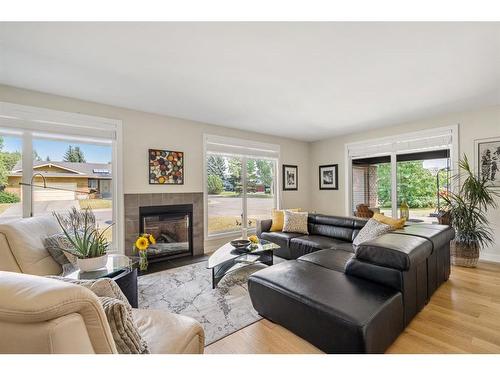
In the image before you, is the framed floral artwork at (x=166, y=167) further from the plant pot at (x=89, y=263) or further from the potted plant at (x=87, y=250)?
the plant pot at (x=89, y=263)

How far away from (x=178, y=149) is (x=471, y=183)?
14.5ft

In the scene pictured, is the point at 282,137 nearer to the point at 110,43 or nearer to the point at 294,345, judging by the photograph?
the point at 110,43

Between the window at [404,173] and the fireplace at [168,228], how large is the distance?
353cm

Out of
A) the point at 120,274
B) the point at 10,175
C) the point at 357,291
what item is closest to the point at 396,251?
the point at 357,291

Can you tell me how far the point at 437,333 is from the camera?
1776 mm

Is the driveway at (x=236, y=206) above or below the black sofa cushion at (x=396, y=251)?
above

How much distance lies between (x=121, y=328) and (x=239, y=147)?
13.0ft

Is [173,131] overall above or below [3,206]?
above

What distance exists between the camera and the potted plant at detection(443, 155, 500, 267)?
3.12 m

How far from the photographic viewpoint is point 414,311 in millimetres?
1928

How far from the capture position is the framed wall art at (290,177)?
527 centimetres

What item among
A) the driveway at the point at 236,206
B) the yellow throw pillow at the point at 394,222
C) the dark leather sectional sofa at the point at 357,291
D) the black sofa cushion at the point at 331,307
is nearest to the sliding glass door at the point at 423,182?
the yellow throw pillow at the point at 394,222

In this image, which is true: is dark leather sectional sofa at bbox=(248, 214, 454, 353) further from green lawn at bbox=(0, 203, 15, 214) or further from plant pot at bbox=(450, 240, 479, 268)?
green lawn at bbox=(0, 203, 15, 214)

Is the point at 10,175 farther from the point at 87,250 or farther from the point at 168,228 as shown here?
the point at 168,228
